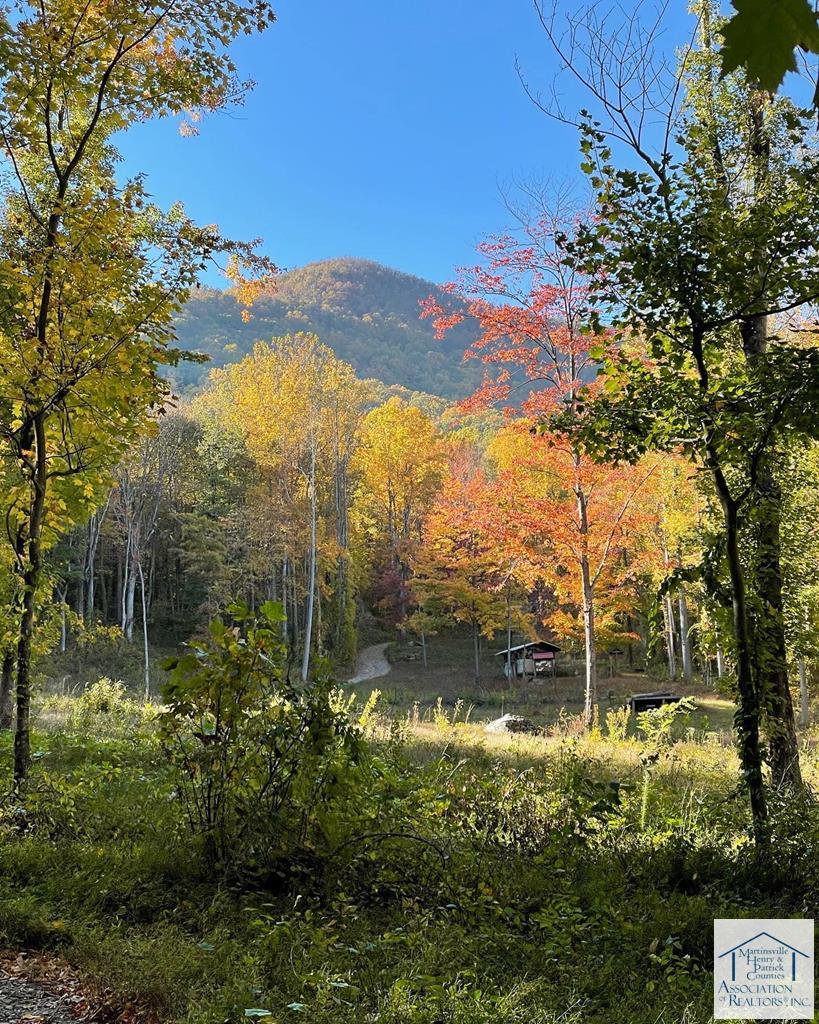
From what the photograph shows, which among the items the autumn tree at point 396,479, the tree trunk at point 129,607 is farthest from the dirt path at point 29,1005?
the autumn tree at point 396,479

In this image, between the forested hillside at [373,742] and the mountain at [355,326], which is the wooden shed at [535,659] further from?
the mountain at [355,326]

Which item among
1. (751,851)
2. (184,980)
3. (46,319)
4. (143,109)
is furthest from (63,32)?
(751,851)

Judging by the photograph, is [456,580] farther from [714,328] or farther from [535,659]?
[714,328]

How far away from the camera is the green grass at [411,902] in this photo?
2293 millimetres

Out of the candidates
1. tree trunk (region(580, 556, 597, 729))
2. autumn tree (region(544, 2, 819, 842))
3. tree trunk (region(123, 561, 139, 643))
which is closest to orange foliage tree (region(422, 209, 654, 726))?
tree trunk (region(580, 556, 597, 729))

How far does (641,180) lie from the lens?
393cm

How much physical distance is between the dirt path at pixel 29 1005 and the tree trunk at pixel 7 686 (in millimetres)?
2824

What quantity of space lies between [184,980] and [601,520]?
37.7 feet

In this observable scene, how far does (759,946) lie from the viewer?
9.07 feet

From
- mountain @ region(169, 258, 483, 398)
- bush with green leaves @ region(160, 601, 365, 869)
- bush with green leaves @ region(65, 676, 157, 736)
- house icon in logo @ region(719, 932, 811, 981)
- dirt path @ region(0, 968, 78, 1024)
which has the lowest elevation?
bush with green leaves @ region(65, 676, 157, 736)

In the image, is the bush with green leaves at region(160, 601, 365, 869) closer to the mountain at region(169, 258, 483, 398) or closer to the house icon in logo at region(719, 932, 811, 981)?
the house icon in logo at region(719, 932, 811, 981)

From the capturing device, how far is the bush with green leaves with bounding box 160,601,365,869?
10.6 ft

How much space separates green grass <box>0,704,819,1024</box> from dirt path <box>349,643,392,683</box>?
23105 mm

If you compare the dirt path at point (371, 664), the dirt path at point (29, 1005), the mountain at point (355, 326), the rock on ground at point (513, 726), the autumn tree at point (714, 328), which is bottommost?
the dirt path at point (371, 664)
